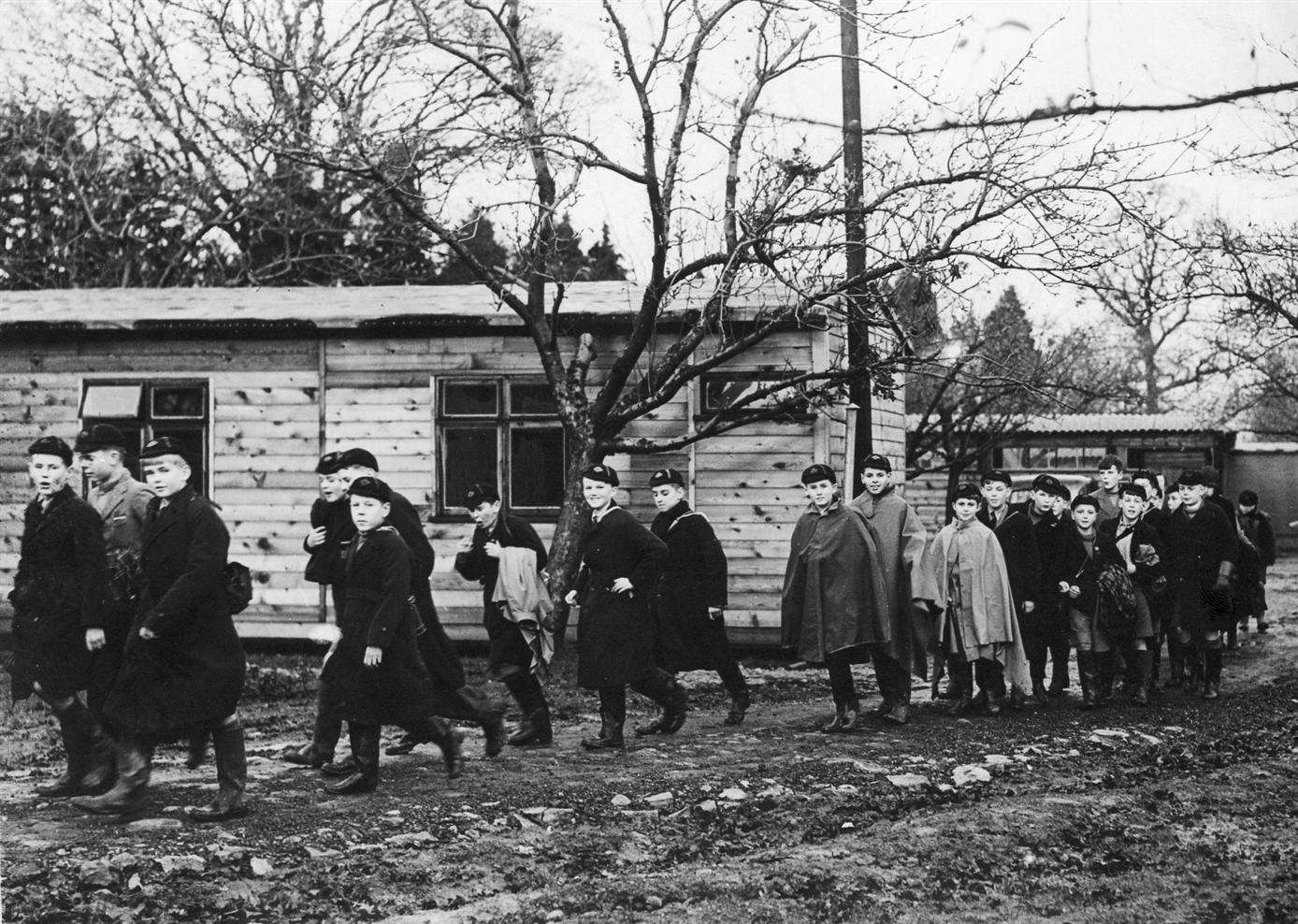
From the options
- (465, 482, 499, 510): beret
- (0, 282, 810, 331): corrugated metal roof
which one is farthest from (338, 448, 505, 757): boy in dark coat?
(0, 282, 810, 331): corrugated metal roof

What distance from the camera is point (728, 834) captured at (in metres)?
6.24

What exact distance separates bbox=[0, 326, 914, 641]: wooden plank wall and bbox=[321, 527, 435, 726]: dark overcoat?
645cm

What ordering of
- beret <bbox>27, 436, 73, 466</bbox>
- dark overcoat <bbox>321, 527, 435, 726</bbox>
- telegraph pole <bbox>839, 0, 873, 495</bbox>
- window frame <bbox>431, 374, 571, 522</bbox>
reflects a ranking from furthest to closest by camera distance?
1. window frame <bbox>431, 374, 571, 522</bbox>
2. telegraph pole <bbox>839, 0, 873, 495</bbox>
3. dark overcoat <bbox>321, 527, 435, 726</bbox>
4. beret <bbox>27, 436, 73, 466</bbox>

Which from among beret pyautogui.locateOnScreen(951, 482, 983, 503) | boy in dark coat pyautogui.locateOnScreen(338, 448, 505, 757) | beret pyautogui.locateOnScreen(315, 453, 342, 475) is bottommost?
boy in dark coat pyautogui.locateOnScreen(338, 448, 505, 757)

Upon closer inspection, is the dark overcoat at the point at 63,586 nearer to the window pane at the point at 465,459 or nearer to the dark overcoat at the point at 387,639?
the dark overcoat at the point at 387,639

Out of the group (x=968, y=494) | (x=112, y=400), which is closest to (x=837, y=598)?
(x=968, y=494)

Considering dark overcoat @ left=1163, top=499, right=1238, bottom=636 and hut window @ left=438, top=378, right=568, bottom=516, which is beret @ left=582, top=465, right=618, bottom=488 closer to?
dark overcoat @ left=1163, top=499, right=1238, bottom=636

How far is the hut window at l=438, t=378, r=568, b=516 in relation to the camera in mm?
13852

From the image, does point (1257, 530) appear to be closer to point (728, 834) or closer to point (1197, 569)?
point (1197, 569)

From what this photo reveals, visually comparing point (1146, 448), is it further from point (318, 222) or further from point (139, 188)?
point (139, 188)

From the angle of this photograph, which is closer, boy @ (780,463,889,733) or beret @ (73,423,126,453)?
beret @ (73,423,126,453)

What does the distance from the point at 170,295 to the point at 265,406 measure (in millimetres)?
2484

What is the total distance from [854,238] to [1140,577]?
356 cm

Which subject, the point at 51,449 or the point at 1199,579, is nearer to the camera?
the point at 51,449
